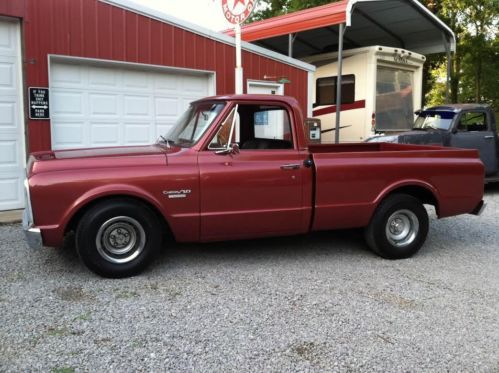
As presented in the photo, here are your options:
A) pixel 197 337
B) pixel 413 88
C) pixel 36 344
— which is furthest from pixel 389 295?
pixel 413 88

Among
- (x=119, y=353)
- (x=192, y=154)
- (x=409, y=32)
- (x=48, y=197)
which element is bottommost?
(x=119, y=353)

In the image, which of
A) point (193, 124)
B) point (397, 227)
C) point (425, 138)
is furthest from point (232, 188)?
point (425, 138)

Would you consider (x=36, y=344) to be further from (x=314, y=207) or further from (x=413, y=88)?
(x=413, y=88)

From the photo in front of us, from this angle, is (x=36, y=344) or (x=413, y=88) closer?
(x=36, y=344)

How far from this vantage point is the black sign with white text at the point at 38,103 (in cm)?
742

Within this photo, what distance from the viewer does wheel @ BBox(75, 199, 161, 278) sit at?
450 centimetres

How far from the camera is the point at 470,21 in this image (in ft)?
57.4

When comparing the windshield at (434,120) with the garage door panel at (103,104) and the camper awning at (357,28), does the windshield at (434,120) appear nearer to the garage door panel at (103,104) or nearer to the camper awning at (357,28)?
the camper awning at (357,28)

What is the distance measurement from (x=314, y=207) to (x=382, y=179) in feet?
2.73

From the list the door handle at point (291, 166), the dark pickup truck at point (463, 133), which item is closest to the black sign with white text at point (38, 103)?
the door handle at point (291, 166)

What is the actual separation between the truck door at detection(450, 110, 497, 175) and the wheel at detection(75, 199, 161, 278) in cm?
731

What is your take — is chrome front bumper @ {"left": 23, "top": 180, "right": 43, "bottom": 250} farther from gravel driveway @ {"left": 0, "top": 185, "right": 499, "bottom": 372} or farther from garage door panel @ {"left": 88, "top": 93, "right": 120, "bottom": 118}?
garage door panel @ {"left": 88, "top": 93, "right": 120, "bottom": 118}

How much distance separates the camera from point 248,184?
4922 mm

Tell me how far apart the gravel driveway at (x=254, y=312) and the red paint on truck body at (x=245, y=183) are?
18.4 inches
